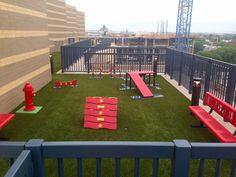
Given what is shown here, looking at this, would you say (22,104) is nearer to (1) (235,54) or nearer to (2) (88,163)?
(2) (88,163)

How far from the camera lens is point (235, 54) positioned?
9675 cm

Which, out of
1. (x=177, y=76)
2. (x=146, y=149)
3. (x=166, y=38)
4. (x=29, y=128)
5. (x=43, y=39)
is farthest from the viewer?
(x=166, y=38)

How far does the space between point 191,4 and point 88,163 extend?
60.0 meters

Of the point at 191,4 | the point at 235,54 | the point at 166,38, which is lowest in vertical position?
the point at 235,54

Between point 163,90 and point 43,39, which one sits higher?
point 43,39

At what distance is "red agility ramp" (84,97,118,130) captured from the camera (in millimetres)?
7105

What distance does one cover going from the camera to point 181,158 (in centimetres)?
257

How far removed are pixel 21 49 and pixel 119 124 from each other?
555cm

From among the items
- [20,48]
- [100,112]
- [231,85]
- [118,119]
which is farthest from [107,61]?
[231,85]

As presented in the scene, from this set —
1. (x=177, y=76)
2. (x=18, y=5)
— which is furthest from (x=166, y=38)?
(x=18, y=5)

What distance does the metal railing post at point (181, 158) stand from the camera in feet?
8.32

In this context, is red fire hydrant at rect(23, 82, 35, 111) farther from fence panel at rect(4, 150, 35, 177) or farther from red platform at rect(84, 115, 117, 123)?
fence panel at rect(4, 150, 35, 177)

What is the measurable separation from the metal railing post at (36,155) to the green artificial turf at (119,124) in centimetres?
222

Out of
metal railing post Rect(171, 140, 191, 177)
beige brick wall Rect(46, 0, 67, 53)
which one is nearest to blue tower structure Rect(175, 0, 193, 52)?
beige brick wall Rect(46, 0, 67, 53)
